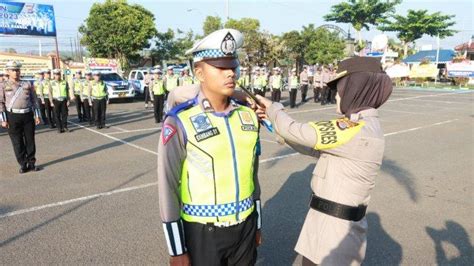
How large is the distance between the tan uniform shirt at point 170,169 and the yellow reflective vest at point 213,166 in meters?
0.04

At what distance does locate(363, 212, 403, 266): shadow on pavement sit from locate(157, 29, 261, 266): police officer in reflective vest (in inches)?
83.6

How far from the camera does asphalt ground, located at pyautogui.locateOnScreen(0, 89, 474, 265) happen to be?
3.78 meters

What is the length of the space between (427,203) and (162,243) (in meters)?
3.66

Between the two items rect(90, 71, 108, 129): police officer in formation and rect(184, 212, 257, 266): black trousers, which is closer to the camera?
rect(184, 212, 257, 266): black trousers

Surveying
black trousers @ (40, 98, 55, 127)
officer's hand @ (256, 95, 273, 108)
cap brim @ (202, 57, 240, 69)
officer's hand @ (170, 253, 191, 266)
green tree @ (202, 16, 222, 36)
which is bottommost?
black trousers @ (40, 98, 55, 127)

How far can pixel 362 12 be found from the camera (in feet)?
147

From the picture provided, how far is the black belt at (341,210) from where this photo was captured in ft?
6.99

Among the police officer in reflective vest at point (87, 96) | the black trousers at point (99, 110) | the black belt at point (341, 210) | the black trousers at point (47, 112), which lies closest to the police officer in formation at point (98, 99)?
the black trousers at point (99, 110)

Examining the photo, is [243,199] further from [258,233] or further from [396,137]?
[396,137]

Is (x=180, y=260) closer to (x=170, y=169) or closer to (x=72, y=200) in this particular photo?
(x=170, y=169)

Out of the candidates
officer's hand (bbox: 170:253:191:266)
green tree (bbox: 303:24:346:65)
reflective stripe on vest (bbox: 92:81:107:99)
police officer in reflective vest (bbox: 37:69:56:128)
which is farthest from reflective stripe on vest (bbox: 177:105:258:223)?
green tree (bbox: 303:24:346:65)

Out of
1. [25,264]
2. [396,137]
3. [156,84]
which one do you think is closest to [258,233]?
Answer: [25,264]

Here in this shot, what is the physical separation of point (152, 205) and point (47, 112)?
9.22 meters

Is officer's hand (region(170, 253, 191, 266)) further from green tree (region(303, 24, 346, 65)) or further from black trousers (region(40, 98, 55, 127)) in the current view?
green tree (region(303, 24, 346, 65))
